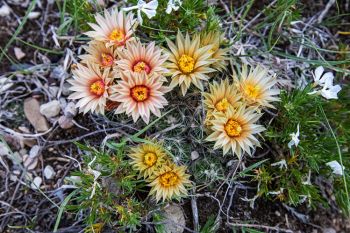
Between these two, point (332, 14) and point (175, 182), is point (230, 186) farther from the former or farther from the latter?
point (332, 14)

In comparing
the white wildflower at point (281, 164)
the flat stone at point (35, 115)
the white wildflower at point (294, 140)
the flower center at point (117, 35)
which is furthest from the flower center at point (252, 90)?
the flat stone at point (35, 115)

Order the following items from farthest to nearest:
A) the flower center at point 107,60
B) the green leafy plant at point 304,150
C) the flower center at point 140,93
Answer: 1. the green leafy plant at point 304,150
2. the flower center at point 107,60
3. the flower center at point 140,93

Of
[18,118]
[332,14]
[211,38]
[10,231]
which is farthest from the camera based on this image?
[332,14]

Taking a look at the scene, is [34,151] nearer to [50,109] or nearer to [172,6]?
[50,109]

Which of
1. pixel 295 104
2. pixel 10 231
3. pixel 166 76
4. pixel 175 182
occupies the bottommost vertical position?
pixel 10 231


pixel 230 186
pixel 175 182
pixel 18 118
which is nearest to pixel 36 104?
pixel 18 118

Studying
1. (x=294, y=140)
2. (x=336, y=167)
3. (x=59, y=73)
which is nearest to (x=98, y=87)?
(x=59, y=73)

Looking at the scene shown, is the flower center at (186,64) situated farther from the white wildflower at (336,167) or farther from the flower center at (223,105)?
the white wildflower at (336,167)
